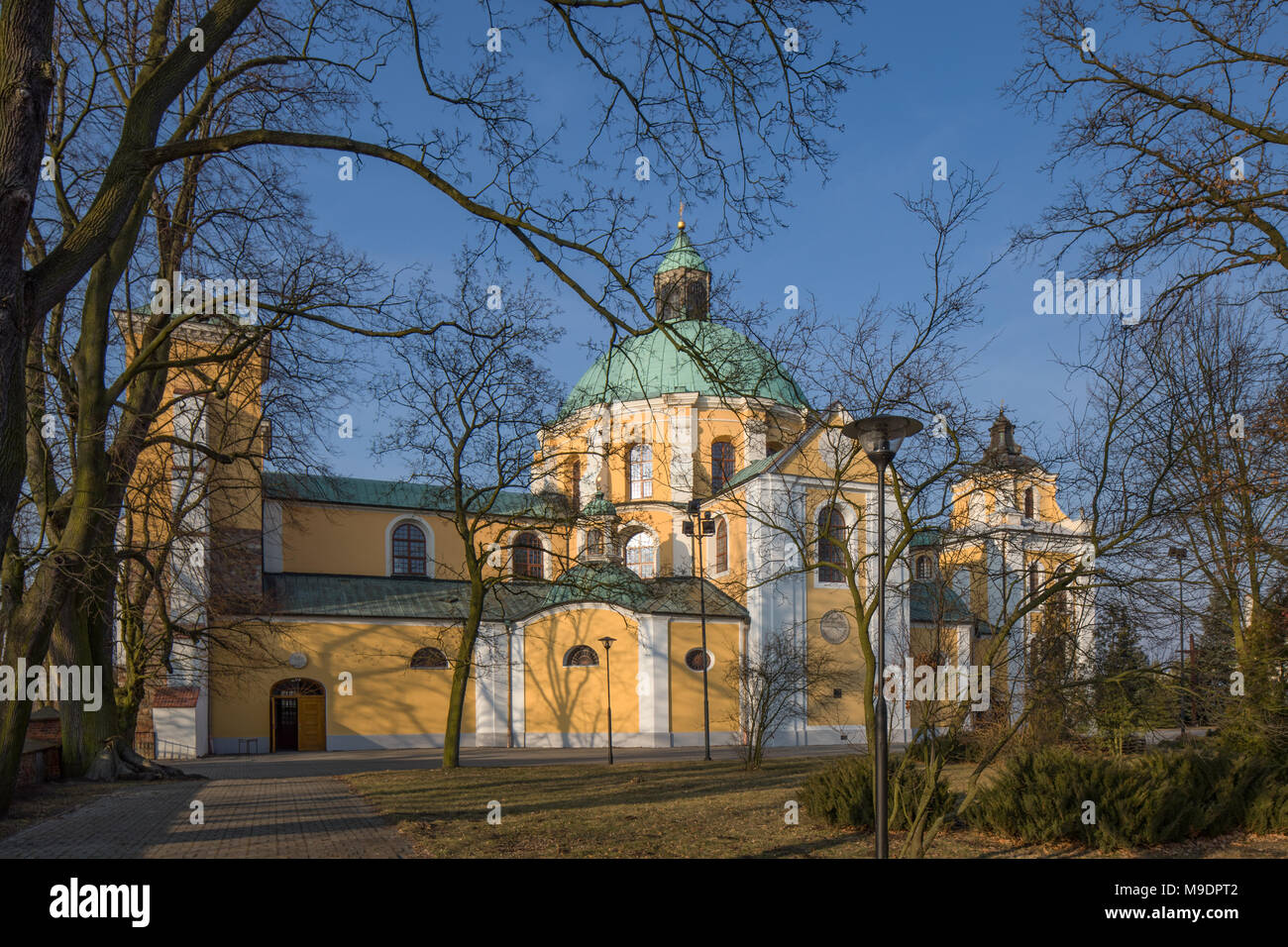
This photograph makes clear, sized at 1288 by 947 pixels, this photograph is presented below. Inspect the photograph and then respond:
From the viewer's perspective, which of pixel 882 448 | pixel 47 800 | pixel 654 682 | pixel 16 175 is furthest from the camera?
pixel 654 682

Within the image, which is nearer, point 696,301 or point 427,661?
point 696,301

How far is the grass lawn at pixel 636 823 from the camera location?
34.5 feet

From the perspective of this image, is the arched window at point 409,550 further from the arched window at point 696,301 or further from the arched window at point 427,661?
the arched window at point 696,301

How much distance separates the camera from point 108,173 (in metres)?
7.86

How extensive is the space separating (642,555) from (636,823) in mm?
28379

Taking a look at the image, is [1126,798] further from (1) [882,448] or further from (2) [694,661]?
(2) [694,661]

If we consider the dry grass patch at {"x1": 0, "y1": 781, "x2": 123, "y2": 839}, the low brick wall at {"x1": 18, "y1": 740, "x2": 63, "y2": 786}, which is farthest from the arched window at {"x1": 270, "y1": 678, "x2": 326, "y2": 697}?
the dry grass patch at {"x1": 0, "y1": 781, "x2": 123, "y2": 839}

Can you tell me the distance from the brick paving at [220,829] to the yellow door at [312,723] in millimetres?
16191

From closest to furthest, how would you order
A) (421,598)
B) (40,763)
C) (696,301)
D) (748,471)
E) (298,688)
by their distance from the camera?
(696,301)
(40,763)
(298,688)
(421,598)
(748,471)

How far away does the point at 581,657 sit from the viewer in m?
35.4

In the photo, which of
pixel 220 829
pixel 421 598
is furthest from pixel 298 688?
pixel 220 829

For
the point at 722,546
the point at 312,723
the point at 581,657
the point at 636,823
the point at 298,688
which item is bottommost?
the point at 312,723

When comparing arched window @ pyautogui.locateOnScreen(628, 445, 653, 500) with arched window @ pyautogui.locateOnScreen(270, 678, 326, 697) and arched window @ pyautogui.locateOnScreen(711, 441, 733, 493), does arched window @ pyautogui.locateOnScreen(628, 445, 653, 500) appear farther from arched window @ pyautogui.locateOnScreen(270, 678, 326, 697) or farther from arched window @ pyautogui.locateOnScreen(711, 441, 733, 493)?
arched window @ pyautogui.locateOnScreen(270, 678, 326, 697)

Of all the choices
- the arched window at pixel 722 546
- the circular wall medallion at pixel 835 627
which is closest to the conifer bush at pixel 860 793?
the circular wall medallion at pixel 835 627
